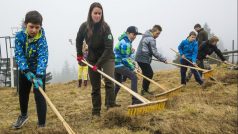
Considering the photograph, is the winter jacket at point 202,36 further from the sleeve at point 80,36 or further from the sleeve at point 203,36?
the sleeve at point 80,36

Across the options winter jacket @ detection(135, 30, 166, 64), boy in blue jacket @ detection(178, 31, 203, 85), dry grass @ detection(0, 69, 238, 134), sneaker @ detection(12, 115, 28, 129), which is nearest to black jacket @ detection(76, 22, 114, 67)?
dry grass @ detection(0, 69, 238, 134)

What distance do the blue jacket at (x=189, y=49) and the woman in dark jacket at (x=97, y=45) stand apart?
372cm

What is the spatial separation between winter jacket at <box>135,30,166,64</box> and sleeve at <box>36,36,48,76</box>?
327 cm

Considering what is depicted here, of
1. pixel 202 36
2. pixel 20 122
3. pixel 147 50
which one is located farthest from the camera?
pixel 202 36

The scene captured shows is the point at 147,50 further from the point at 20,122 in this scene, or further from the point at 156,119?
the point at 20,122

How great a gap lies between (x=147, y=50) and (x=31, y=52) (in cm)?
350

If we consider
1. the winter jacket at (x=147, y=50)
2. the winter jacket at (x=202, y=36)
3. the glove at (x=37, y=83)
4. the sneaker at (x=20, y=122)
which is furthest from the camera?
the winter jacket at (x=202, y=36)

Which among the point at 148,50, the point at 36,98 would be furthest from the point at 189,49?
the point at 36,98

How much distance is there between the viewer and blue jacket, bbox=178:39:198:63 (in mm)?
8424

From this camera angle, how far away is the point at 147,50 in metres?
7.23

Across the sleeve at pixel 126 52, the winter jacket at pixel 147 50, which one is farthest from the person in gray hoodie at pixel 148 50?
the sleeve at pixel 126 52

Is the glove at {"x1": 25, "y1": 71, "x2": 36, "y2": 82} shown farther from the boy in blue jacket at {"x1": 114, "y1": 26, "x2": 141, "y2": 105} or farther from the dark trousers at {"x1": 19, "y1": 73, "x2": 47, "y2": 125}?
the boy in blue jacket at {"x1": 114, "y1": 26, "x2": 141, "y2": 105}

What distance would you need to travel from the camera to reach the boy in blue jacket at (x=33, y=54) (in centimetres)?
405

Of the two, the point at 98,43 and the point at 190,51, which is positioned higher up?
the point at 98,43
